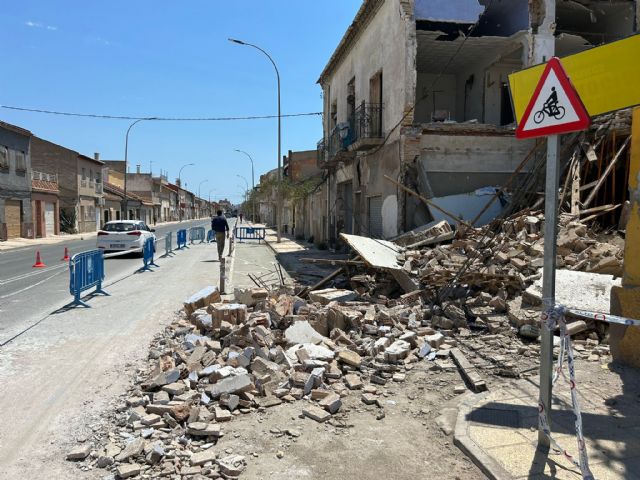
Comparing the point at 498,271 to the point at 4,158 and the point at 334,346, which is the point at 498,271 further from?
the point at 4,158

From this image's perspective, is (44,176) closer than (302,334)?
No

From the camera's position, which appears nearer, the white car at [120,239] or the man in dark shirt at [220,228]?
the man in dark shirt at [220,228]

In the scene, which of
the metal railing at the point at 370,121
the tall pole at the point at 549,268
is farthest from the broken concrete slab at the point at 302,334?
the metal railing at the point at 370,121

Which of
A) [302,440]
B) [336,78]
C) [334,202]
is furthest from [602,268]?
[336,78]

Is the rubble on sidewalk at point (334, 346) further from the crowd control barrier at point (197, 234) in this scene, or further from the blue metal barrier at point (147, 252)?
the crowd control barrier at point (197, 234)

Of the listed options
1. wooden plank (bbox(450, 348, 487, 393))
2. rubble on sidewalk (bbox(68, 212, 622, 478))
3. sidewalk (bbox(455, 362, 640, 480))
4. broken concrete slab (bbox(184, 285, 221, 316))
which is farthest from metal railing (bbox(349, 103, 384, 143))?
sidewalk (bbox(455, 362, 640, 480))

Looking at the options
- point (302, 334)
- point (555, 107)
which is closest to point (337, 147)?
point (302, 334)

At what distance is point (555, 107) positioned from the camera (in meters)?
3.20

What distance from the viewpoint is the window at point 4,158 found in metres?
30.6

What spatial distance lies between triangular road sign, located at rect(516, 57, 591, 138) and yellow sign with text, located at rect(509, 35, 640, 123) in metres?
0.24

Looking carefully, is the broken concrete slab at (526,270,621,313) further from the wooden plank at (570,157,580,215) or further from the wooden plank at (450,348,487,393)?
the wooden plank at (570,157,580,215)

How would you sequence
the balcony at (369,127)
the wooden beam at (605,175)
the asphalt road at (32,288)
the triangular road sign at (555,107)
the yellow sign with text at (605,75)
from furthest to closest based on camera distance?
1. the balcony at (369,127)
2. the wooden beam at (605,175)
3. the asphalt road at (32,288)
4. the yellow sign with text at (605,75)
5. the triangular road sign at (555,107)

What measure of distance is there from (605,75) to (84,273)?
869 centimetres

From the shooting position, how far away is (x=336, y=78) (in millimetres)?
23188
